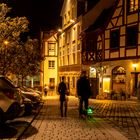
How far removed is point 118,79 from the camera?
118 ft

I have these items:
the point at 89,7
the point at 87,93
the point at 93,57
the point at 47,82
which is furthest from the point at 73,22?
the point at 87,93

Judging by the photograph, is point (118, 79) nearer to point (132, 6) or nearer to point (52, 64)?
point (132, 6)

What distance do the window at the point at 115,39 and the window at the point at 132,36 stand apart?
A: 57.0 inches

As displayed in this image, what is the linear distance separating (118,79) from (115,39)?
11.4 feet

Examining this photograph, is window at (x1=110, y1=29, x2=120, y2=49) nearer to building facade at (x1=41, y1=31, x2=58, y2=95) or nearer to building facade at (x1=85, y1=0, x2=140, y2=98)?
building facade at (x1=85, y1=0, x2=140, y2=98)

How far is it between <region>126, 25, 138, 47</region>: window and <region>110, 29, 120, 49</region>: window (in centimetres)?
145

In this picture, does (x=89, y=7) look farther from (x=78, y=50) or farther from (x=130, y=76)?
(x=130, y=76)

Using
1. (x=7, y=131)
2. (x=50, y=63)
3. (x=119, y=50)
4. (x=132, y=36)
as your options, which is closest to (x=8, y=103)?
(x=7, y=131)

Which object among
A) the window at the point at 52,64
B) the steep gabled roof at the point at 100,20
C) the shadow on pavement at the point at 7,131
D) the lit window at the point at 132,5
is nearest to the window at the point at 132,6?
the lit window at the point at 132,5

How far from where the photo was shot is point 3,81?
1295cm

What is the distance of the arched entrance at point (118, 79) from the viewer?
35094 millimetres

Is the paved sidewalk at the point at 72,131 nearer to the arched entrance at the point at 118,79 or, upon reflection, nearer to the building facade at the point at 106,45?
the building facade at the point at 106,45

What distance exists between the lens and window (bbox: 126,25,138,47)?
33088mm

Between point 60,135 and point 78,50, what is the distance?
34.9 meters
